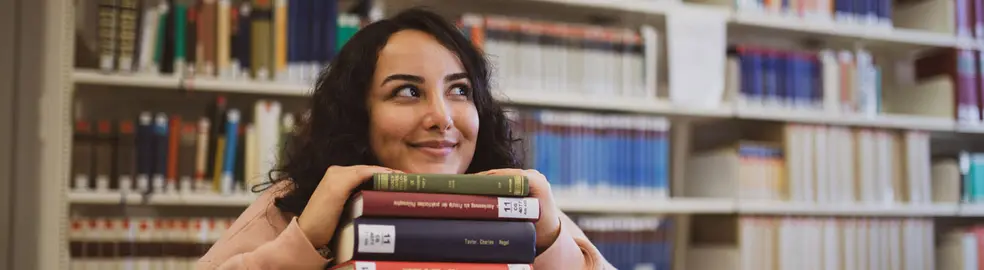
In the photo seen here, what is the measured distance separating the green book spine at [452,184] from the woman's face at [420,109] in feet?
0.47

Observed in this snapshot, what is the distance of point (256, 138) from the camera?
2.19m

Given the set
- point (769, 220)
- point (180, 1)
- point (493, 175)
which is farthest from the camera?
point (769, 220)

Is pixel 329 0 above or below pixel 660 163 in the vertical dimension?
above

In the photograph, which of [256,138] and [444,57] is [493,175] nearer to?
[444,57]

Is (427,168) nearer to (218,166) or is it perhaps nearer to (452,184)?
(452,184)

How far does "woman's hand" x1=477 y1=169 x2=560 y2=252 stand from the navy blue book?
5 cm

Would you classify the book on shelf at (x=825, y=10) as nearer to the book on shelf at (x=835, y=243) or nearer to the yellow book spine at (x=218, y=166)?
the book on shelf at (x=835, y=243)

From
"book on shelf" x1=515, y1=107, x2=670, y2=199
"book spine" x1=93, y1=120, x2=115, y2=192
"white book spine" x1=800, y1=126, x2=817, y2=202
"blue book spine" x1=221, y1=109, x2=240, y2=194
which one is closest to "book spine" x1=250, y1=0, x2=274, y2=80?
"blue book spine" x1=221, y1=109, x2=240, y2=194

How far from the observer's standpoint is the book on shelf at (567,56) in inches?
93.7

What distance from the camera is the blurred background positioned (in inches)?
82.8

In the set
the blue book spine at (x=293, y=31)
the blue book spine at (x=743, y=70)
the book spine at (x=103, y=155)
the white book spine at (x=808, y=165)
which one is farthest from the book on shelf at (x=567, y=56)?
the book spine at (x=103, y=155)

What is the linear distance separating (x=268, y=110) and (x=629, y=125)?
950 mm

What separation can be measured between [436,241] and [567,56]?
5.16 feet

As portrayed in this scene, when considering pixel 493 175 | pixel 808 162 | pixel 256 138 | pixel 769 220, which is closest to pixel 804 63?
pixel 808 162
